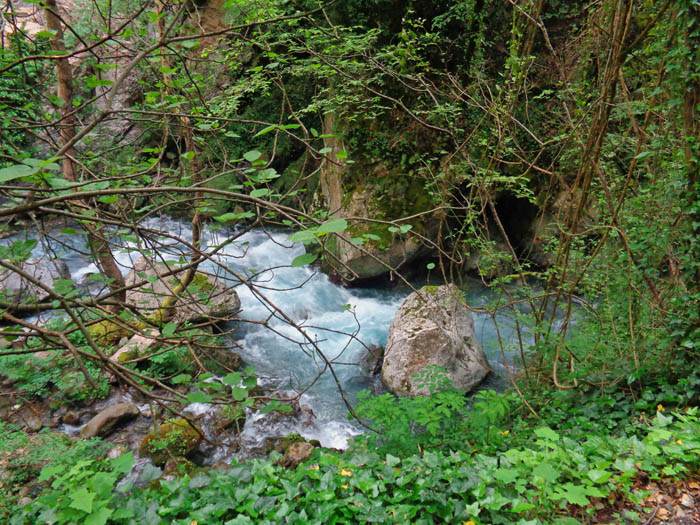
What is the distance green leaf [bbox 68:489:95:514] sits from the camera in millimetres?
1745

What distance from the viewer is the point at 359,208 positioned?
7496mm

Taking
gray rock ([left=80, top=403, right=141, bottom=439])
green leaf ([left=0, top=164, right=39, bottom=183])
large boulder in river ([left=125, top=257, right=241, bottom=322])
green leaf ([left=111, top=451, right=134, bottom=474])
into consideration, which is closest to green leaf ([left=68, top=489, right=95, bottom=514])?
green leaf ([left=111, top=451, right=134, bottom=474])

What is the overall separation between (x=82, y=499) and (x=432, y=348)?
13.7ft

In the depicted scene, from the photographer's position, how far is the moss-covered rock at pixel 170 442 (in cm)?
420

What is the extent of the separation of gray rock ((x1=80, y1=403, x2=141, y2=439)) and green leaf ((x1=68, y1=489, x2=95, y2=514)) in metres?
3.25

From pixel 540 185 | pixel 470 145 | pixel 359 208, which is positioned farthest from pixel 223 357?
pixel 540 185

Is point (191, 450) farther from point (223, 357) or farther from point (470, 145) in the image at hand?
point (470, 145)

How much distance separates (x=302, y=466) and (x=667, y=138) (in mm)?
3331

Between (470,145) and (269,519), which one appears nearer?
(269,519)

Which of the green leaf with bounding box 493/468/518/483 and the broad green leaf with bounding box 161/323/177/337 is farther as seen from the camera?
the green leaf with bounding box 493/468/518/483

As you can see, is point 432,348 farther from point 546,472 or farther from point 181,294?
point 181,294

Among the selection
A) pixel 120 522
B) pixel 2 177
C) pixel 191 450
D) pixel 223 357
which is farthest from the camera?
pixel 223 357

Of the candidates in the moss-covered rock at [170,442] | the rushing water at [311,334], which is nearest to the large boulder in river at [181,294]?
the rushing water at [311,334]

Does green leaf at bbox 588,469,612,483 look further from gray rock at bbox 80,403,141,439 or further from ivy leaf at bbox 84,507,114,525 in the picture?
gray rock at bbox 80,403,141,439
